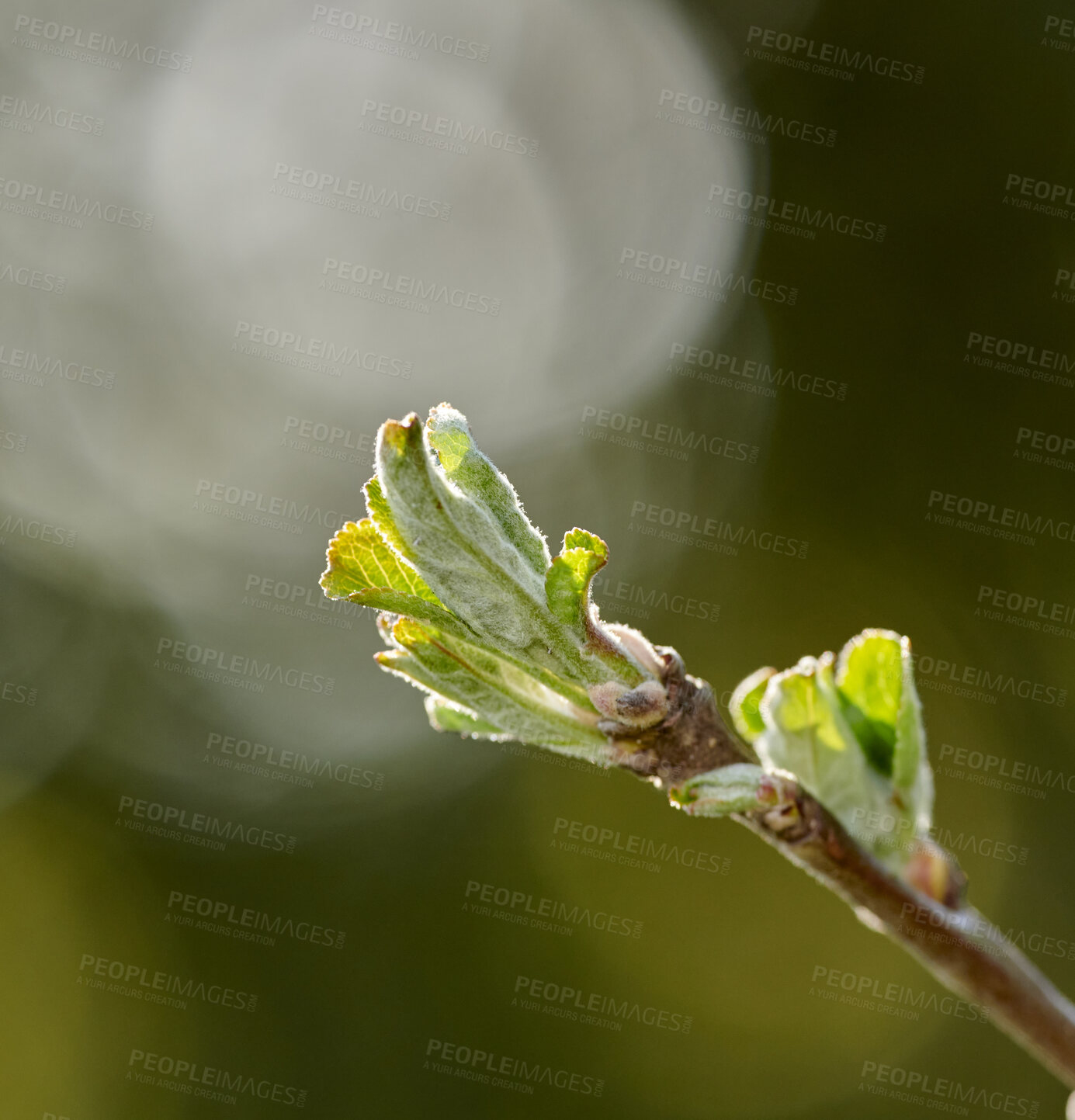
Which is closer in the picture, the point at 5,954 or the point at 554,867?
the point at 554,867

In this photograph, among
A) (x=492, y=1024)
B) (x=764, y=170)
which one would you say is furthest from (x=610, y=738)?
(x=764, y=170)

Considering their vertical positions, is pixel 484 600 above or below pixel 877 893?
above

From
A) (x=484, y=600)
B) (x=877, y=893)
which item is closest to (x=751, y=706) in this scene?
(x=877, y=893)

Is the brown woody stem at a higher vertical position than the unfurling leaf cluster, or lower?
lower

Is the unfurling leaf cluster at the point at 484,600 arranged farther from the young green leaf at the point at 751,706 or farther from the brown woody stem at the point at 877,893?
the young green leaf at the point at 751,706

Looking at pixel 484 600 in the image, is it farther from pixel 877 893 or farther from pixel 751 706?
pixel 877 893

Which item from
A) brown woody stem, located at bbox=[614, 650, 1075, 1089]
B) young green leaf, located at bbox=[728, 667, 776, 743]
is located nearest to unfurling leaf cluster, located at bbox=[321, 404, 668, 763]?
brown woody stem, located at bbox=[614, 650, 1075, 1089]

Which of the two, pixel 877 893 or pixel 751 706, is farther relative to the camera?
pixel 751 706

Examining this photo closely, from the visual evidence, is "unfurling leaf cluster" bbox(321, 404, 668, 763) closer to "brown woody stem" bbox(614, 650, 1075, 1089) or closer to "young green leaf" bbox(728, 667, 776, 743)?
"brown woody stem" bbox(614, 650, 1075, 1089)

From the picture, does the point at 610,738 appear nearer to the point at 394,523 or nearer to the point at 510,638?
the point at 510,638
